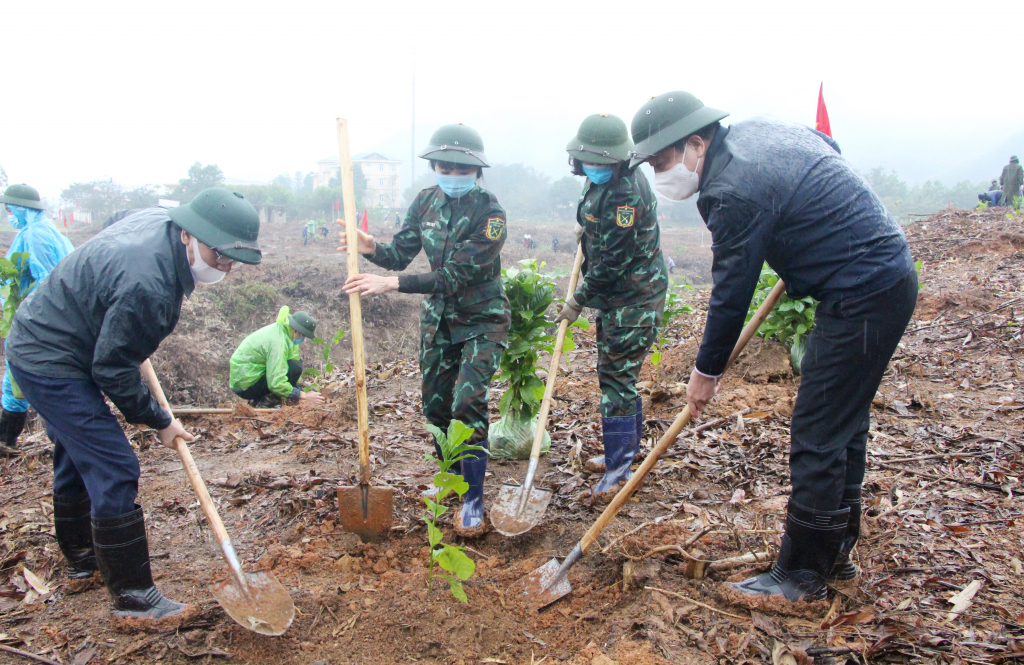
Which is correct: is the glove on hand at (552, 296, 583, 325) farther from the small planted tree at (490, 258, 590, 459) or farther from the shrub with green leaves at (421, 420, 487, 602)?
the shrub with green leaves at (421, 420, 487, 602)

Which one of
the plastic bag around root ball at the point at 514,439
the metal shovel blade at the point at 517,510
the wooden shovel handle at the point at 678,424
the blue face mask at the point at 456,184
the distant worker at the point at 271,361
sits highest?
the blue face mask at the point at 456,184

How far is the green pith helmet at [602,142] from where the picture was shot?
387cm

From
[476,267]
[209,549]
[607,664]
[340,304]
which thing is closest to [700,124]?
[476,267]

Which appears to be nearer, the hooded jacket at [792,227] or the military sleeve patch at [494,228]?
the hooded jacket at [792,227]

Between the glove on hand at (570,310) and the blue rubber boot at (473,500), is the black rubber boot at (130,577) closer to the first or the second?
the blue rubber boot at (473,500)

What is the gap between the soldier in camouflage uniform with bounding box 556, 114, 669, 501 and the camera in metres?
3.89

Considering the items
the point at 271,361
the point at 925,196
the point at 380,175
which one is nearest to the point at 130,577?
the point at 271,361

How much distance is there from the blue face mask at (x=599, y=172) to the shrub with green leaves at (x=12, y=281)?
195 inches

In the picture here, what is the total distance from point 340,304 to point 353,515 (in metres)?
13.7

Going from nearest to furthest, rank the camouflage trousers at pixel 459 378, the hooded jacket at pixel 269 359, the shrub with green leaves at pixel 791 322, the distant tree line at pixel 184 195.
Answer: the camouflage trousers at pixel 459 378
the shrub with green leaves at pixel 791 322
the hooded jacket at pixel 269 359
the distant tree line at pixel 184 195

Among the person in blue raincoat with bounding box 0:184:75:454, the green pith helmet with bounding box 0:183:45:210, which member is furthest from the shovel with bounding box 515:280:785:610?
the green pith helmet with bounding box 0:183:45:210

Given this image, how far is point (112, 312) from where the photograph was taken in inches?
100

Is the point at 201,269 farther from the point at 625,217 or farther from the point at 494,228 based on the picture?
the point at 625,217

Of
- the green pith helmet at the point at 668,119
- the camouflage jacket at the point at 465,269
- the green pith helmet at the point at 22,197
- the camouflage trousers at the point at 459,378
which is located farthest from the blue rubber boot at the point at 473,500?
the green pith helmet at the point at 22,197
